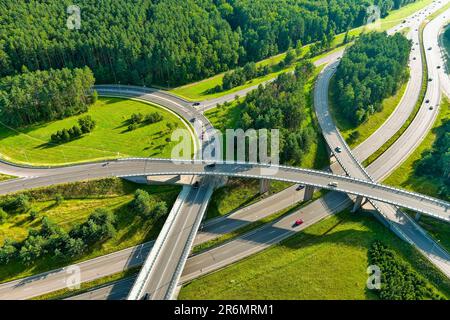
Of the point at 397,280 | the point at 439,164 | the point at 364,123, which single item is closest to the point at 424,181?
the point at 439,164

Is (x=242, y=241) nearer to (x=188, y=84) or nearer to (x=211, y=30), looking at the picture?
(x=188, y=84)

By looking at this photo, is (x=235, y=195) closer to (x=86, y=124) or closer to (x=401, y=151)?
(x=401, y=151)

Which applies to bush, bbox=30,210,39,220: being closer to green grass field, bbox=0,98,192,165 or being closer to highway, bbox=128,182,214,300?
green grass field, bbox=0,98,192,165

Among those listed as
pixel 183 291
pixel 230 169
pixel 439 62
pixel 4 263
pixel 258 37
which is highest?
pixel 258 37

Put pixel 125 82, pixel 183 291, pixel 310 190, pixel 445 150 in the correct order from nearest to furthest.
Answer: pixel 183 291, pixel 310 190, pixel 445 150, pixel 125 82

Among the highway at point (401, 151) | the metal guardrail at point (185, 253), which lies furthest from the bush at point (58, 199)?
the highway at point (401, 151)

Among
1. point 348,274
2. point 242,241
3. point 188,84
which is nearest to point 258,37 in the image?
point 188,84

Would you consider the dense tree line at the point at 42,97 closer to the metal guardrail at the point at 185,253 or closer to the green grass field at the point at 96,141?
the green grass field at the point at 96,141

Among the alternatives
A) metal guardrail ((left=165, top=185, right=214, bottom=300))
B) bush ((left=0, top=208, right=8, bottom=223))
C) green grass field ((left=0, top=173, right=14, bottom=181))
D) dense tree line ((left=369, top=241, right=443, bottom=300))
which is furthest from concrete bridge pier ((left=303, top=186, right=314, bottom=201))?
green grass field ((left=0, top=173, right=14, bottom=181))
